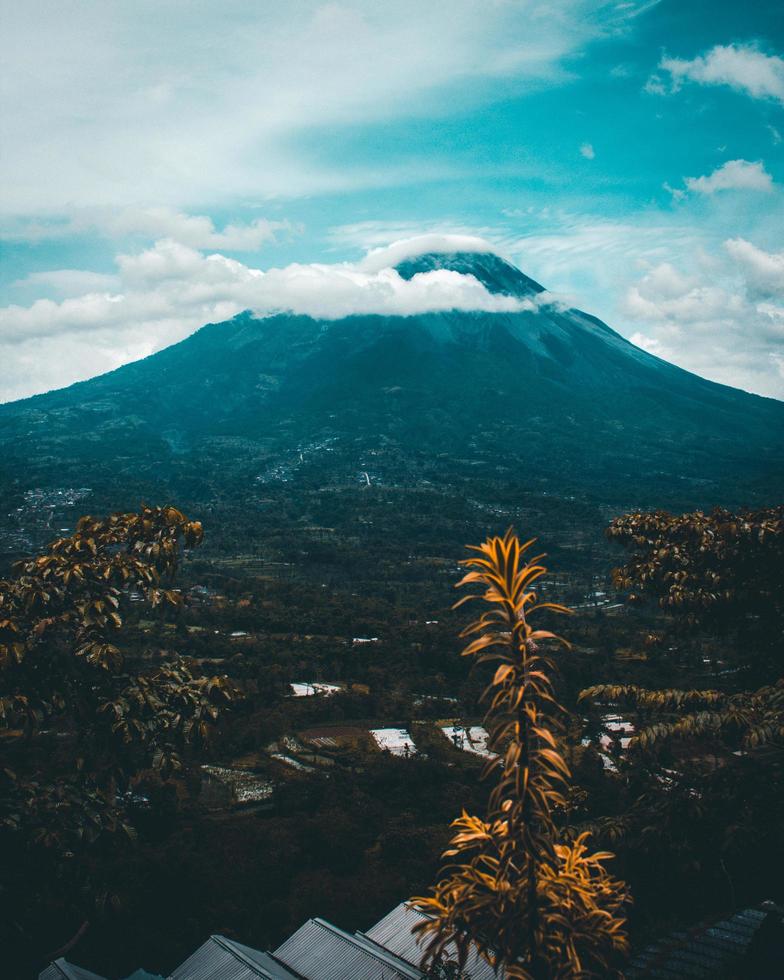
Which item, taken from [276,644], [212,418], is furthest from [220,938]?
[212,418]

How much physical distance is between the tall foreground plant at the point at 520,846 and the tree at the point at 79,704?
2134 mm

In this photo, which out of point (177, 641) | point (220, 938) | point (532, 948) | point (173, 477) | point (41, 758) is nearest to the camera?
point (532, 948)

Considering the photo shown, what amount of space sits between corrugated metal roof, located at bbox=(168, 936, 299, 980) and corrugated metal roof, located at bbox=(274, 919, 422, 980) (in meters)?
0.37

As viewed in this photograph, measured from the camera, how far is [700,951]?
36.6 ft

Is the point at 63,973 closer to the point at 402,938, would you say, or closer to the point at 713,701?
the point at 402,938

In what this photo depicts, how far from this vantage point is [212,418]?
176750 millimetres

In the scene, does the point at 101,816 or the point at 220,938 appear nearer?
the point at 101,816

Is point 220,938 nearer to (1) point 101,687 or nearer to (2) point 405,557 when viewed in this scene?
(1) point 101,687

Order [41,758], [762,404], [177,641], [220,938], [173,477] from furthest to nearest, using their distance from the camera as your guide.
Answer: [762,404]
[173,477]
[177,641]
[41,758]
[220,938]

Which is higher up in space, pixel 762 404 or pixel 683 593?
pixel 762 404

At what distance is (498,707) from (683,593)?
12.4 ft

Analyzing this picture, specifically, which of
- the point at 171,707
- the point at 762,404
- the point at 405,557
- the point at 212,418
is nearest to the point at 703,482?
the point at 405,557

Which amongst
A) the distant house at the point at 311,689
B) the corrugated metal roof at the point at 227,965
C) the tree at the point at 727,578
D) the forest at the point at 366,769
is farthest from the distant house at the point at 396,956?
the distant house at the point at 311,689

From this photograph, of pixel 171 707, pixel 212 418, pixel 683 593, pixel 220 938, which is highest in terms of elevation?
pixel 212 418
